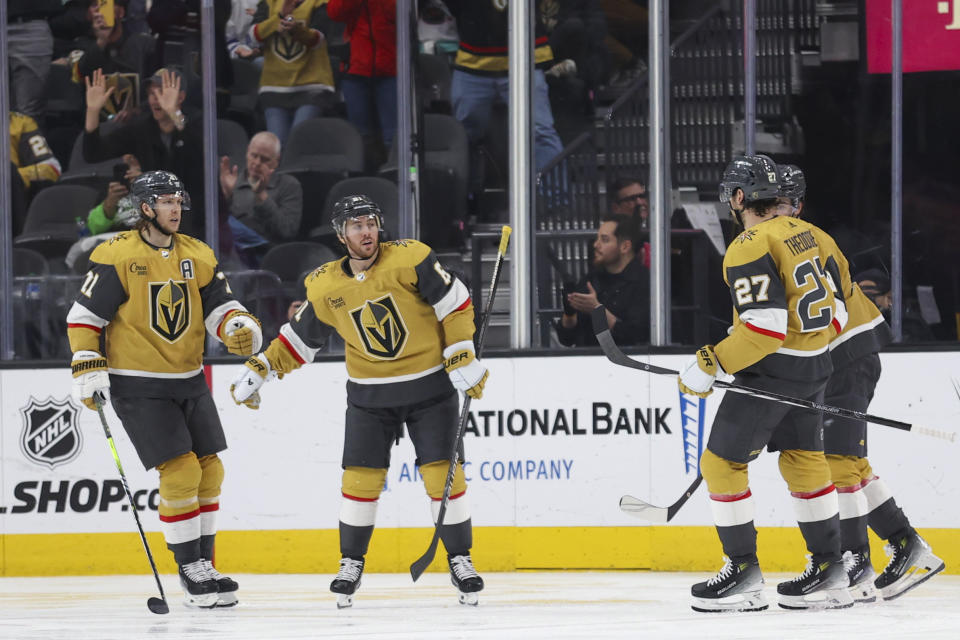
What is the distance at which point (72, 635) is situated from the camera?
12.8 ft

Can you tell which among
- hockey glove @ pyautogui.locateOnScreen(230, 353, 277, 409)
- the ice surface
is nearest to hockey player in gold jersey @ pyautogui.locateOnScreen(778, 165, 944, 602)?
the ice surface

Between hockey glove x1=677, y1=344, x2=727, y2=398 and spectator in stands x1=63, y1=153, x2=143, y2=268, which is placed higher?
spectator in stands x1=63, y1=153, x2=143, y2=268

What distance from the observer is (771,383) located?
4102mm

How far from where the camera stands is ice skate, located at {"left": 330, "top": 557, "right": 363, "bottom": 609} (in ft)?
14.5

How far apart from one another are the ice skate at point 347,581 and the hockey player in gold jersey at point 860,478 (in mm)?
1554

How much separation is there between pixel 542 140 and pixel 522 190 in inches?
10.4

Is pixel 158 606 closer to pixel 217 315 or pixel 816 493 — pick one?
pixel 217 315

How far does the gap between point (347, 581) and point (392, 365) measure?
0.71 meters

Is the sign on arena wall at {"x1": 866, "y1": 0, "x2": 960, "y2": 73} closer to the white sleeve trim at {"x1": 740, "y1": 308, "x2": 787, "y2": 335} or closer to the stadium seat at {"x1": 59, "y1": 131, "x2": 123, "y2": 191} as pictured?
the white sleeve trim at {"x1": 740, "y1": 308, "x2": 787, "y2": 335}

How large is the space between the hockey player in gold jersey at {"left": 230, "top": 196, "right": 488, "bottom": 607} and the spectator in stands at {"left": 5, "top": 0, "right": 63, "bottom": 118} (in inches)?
101

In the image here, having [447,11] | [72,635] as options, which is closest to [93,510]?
[72,635]

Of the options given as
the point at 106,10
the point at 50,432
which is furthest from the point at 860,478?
the point at 106,10

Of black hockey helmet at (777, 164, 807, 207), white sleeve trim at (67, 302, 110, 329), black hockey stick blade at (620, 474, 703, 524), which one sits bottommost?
black hockey stick blade at (620, 474, 703, 524)

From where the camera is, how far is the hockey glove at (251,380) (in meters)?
4.53
